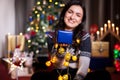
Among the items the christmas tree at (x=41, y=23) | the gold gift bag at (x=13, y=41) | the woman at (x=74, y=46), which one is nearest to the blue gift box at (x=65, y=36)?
the woman at (x=74, y=46)

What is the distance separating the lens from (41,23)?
475 centimetres

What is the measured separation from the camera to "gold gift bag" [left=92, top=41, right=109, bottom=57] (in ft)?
15.4

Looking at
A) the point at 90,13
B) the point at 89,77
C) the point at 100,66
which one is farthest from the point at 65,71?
the point at 90,13

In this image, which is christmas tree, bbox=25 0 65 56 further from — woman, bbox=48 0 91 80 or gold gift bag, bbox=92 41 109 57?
woman, bbox=48 0 91 80

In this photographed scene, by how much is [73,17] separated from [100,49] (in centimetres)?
338

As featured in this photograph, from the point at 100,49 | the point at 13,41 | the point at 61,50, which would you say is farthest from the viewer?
the point at 13,41

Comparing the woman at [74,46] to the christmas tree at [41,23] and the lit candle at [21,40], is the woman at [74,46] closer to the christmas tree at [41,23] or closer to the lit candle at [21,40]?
the christmas tree at [41,23]

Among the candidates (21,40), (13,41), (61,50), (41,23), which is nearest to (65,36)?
(61,50)

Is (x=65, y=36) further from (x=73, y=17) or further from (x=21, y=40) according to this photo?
(x=21, y=40)

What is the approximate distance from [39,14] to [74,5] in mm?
3393

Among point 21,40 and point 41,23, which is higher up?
point 41,23

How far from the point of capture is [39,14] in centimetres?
480

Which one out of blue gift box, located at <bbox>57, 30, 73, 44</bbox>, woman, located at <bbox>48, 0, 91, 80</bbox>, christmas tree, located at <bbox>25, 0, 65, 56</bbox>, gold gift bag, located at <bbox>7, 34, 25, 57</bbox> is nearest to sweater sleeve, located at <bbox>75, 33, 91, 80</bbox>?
woman, located at <bbox>48, 0, 91, 80</bbox>

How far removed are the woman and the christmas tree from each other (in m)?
3.22
